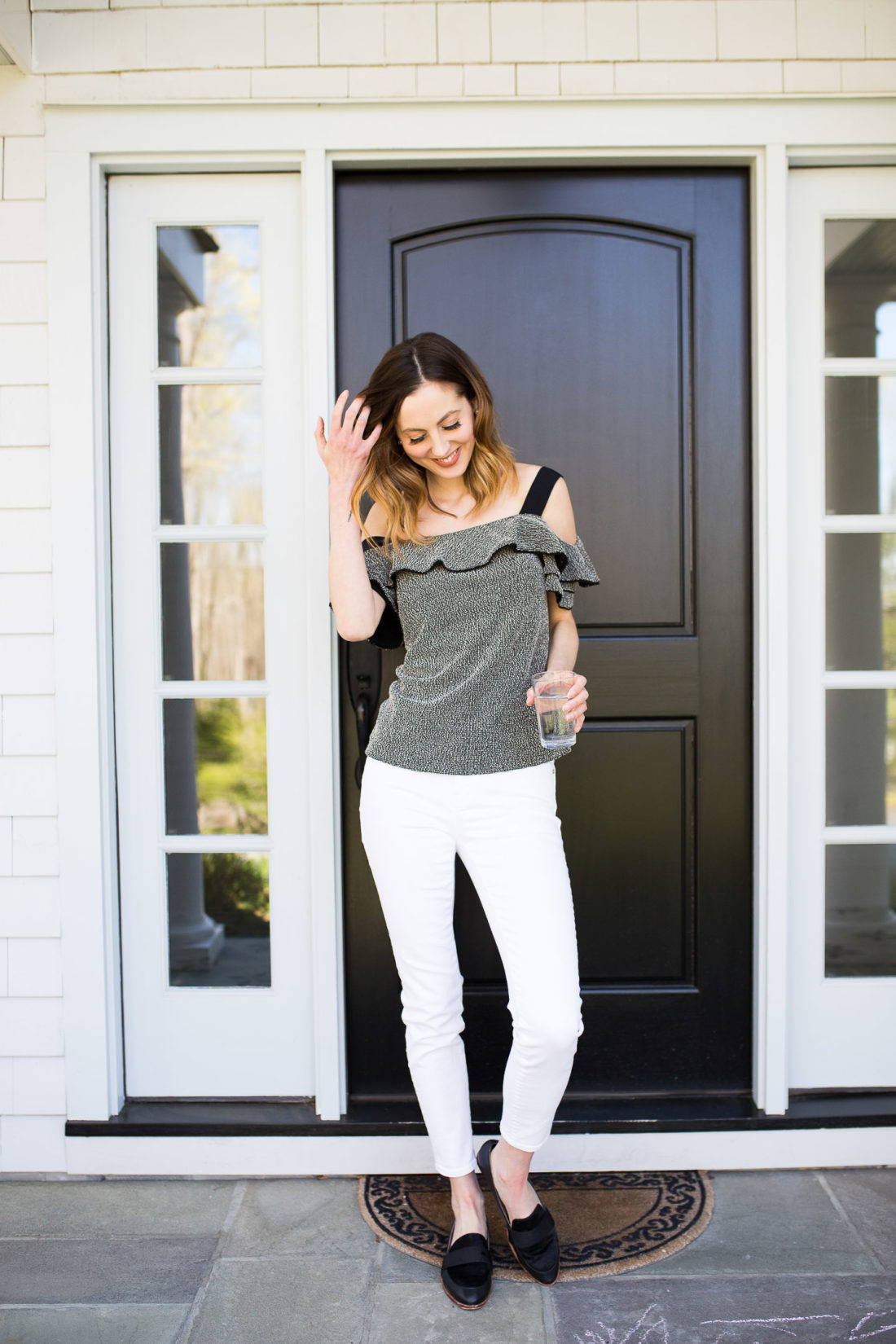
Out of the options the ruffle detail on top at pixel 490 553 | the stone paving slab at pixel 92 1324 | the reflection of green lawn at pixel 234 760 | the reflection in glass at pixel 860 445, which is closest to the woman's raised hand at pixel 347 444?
the ruffle detail on top at pixel 490 553

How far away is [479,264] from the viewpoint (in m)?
2.26

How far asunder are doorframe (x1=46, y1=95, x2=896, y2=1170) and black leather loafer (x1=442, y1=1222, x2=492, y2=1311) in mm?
473

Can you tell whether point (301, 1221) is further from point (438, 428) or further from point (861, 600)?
point (861, 600)

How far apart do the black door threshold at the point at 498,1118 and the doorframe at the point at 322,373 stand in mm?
49

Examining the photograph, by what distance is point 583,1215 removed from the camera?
6.73ft

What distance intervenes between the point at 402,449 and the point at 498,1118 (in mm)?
1553

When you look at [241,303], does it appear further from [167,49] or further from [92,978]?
[92,978]

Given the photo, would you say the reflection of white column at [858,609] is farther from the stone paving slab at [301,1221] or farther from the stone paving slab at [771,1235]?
the stone paving slab at [301,1221]

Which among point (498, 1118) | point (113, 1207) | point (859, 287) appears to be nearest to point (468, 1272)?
point (498, 1118)

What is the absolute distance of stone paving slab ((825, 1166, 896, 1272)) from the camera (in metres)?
1.93

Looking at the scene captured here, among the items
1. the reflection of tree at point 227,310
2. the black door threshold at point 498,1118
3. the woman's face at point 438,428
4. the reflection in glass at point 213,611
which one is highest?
the reflection of tree at point 227,310

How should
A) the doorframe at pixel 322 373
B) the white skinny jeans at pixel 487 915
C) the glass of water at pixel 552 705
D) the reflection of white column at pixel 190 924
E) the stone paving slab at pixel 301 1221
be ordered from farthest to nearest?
the reflection of white column at pixel 190 924
the doorframe at pixel 322 373
the stone paving slab at pixel 301 1221
the white skinny jeans at pixel 487 915
the glass of water at pixel 552 705

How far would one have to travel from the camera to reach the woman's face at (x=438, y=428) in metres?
1.74

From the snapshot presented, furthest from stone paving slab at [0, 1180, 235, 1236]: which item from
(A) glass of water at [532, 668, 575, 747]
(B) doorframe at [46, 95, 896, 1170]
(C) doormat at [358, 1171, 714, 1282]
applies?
(A) glass of water at [532, 668, 575, 747]
